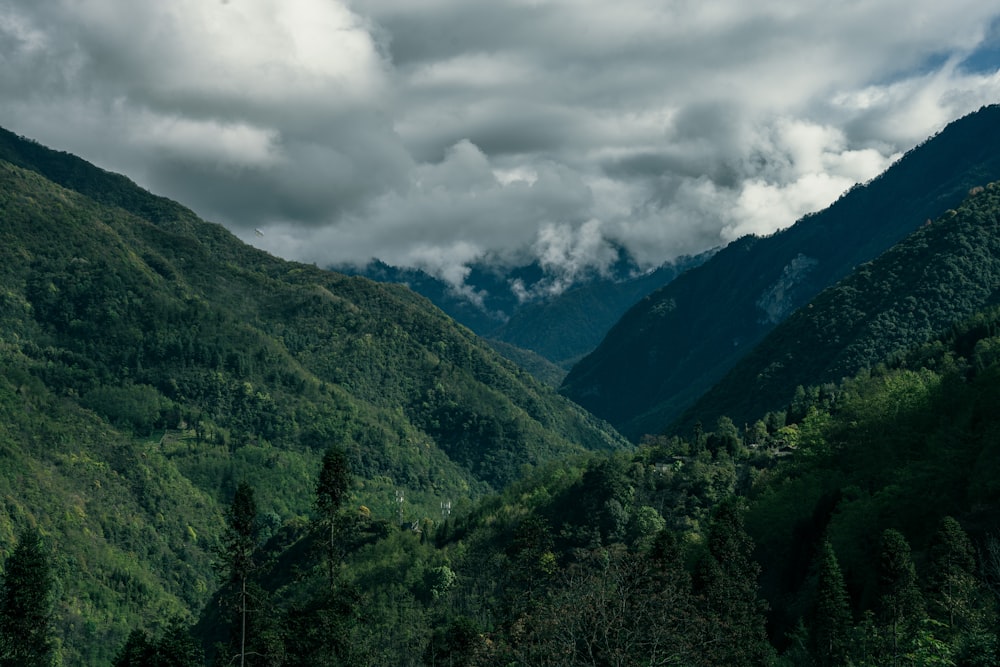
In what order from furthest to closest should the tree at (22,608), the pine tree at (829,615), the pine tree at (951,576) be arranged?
the tree at (22,608)
the pine tree at (829,615)
the pine tree at (951,576)

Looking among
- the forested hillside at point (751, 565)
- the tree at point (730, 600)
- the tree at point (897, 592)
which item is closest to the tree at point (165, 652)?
the forested hillside at point (751, 565)

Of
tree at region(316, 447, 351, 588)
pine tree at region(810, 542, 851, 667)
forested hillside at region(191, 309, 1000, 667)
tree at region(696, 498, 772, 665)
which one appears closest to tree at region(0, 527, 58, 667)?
forested hillside at region(191, 309, 1000, 667)

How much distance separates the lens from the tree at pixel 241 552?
221 ft

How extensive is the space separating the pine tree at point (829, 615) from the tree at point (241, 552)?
140 feet

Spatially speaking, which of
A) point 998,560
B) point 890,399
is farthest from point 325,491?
point 890,399

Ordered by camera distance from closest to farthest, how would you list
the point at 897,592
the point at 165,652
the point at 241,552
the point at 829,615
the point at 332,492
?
1. the point at 897,592
2. the point at 241,552
3. the point at 829,615
4. the point at 332,492
5. the point at 165,652

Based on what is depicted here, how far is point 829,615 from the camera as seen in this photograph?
71625mm

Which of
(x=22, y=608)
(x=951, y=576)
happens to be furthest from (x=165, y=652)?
(x=951, y=576)

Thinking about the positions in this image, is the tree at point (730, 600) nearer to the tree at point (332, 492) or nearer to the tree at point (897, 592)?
the tree at point (897, 592)

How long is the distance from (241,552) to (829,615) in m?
45.4

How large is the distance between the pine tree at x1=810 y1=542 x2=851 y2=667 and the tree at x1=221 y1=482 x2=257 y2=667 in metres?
42.6

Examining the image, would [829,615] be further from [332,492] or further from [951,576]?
[332,492]

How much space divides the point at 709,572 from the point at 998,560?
2604 cm

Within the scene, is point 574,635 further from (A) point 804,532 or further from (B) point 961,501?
(A) point 804,532
